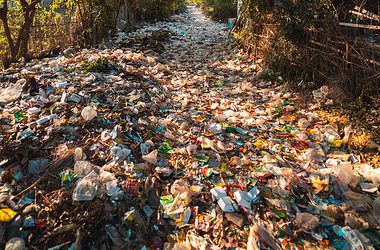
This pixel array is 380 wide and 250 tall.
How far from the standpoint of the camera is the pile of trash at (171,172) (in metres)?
1.63

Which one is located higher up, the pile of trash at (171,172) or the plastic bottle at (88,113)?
the plastic bottle at (88,113)

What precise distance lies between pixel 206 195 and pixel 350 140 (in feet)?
5.27

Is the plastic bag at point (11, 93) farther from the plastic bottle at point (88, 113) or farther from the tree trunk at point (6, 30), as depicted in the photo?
the tree trunk at point (6, 30)

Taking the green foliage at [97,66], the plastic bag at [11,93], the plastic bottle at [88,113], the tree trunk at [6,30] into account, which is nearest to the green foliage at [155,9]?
the tree trunk at [6,30]

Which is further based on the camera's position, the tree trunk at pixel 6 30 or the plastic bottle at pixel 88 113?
the tree trunk at pixel 6 30

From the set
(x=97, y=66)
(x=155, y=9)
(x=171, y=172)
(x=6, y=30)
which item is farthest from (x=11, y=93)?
(x=155, y=9)

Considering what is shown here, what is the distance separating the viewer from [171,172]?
7.14 ft

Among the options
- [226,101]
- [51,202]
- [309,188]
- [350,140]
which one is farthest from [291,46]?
[51,202]

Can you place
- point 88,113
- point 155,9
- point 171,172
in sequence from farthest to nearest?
point 155,9, point 88,113, point 171,172

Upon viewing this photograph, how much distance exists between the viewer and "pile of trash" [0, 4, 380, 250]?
1629 mm

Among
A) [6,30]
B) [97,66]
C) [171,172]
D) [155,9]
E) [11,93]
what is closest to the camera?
[171,172]

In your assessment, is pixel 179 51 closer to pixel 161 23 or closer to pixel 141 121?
pixel 141 121

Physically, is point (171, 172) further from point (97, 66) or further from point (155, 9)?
point (155, 9)

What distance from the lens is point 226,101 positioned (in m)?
3.62
